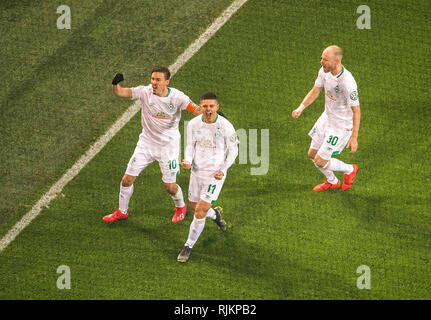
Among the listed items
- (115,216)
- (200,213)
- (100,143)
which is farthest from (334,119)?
(100,143)

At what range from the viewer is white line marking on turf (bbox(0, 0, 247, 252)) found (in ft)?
38.2

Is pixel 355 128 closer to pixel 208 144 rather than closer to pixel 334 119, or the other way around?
pixel 334 119

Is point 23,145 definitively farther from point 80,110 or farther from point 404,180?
point 404,180

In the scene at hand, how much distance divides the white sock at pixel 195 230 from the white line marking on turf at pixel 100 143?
225cm

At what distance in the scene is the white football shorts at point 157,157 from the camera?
36.8 ft

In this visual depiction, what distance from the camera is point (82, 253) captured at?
11.2m

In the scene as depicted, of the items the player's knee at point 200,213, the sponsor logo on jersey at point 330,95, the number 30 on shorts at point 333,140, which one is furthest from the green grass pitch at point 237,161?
the sponsor logo on jersey at point 330,95

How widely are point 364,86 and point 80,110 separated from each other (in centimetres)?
441

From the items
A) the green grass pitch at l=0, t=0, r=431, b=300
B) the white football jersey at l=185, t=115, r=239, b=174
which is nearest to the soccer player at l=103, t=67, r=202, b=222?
the white football jersey at l=185, t=115, r=239, b=174

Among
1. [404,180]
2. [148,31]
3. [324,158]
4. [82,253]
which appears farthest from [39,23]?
[404,180]

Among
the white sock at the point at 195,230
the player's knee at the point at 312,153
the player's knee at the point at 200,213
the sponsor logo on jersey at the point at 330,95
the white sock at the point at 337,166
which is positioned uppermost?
the sponsor logo on jersey at the point at 330,95

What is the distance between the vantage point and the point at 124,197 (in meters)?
11.4

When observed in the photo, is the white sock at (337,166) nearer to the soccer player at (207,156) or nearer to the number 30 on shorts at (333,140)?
the number 30 on shorts at (333,140)

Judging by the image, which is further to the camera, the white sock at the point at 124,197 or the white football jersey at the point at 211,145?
the white sock at the point at 124,197
